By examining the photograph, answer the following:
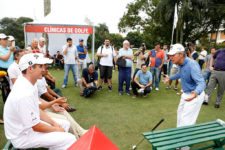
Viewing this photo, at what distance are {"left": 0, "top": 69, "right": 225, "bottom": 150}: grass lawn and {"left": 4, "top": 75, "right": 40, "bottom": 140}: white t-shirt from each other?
1652 millimetres

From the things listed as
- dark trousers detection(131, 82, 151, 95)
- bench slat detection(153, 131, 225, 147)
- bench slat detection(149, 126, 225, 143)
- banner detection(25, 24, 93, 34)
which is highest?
banner detection(25, 24, 93, 34)

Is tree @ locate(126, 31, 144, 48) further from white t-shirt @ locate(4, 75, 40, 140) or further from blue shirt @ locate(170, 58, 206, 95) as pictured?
white t-shirt @ locate(4, 75, 40, 140)

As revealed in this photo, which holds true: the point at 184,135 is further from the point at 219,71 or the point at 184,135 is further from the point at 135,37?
the point at 135,37

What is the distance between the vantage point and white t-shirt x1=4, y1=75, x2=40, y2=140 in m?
2.20

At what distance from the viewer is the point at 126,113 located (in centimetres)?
540

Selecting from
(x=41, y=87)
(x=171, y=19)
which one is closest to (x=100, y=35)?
(x=171, y=19)

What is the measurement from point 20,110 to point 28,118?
123 millimetres

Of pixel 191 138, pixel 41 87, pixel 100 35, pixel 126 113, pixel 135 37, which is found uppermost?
pixel 100 35

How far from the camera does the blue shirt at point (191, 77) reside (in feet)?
10.4

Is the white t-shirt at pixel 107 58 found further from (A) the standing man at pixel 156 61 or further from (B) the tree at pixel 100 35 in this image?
(B) the tree at pixel 100 35

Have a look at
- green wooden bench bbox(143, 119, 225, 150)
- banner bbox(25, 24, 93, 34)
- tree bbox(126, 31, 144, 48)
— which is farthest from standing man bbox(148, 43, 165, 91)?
tree bbox(126, 31, 144, 48)

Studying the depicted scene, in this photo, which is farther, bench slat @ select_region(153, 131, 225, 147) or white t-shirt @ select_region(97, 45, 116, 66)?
white t-shirt @ select_region(97, 45, 116, 66)

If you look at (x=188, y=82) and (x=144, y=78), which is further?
(x=144, y=78)

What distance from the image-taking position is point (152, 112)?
5.53m
